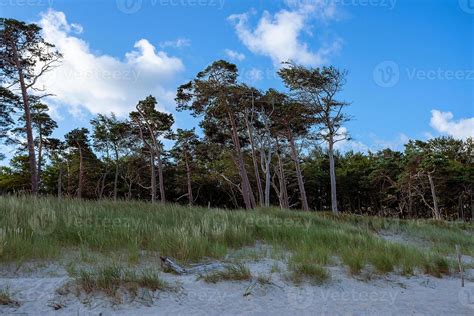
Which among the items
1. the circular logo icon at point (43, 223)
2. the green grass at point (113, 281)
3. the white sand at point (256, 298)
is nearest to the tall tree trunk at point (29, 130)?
the circular logo icon at point (43, 223)

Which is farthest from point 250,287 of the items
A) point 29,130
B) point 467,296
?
point 29,130

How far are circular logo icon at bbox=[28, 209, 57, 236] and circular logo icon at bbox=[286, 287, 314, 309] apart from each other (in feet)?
14.6

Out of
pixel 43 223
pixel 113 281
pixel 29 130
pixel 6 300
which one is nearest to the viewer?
pixel 6 300

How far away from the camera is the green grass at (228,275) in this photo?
520 cm

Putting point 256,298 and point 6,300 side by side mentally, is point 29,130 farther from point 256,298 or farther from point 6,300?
point 256,298

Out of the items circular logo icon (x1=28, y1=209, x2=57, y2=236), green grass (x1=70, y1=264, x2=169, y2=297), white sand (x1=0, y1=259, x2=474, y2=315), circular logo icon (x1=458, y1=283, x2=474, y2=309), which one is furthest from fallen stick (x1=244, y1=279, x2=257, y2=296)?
circular logo icon (x1=28, y1=209, x2=57, y2=236)

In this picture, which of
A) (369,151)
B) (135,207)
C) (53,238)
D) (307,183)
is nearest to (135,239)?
(53,238)

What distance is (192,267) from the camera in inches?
231

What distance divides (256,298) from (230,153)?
941 inches

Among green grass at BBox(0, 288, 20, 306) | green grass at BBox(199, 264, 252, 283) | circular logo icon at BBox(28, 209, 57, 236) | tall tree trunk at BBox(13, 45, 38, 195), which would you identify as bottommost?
green grass at BBox(199, 264, 252, 283)

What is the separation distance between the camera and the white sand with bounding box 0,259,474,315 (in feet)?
13.5

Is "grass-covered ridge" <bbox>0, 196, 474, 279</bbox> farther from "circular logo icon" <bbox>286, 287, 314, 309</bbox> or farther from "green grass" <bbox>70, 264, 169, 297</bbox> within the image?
"green grass" <bbox>70, 264, 169, 297</bbox>

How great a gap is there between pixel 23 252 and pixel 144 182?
41456 millimetres

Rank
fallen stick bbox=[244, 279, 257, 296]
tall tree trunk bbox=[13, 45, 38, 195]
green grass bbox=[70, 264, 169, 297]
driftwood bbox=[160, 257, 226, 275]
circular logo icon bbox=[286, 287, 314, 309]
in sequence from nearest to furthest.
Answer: green grass bbox=[70, 264, 169, 297] < circular logo icon bbox=[286, 287, 314, 309] < fallen stick bbox=[244, 279, 257, 296] < driftwood bbox=[160, 257, 226, 275] < tall tree trunk bbox=[13, 45, 38, 195]
